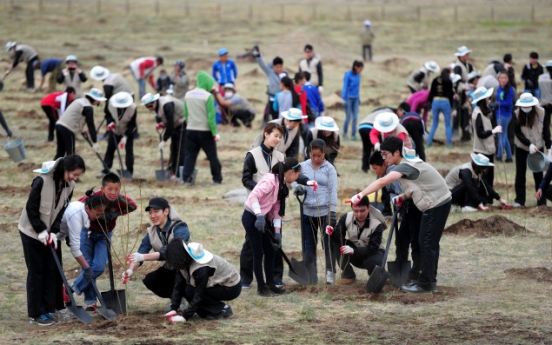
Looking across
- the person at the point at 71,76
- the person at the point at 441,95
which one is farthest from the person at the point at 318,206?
the person at the point at 71,76

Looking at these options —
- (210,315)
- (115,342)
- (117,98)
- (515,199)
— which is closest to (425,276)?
(210,315)

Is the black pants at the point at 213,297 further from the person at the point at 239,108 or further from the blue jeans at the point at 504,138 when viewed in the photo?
the person at the point at 239,108

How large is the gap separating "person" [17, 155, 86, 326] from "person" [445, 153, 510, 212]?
22.8ft

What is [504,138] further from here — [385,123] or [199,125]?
[385,123]

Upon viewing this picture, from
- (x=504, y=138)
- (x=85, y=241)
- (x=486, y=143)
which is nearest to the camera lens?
(x=85, y=241)

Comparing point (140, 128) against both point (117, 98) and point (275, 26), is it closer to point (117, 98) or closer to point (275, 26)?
point (117, 98)

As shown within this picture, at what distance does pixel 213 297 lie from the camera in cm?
822

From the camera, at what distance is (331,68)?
3494cm

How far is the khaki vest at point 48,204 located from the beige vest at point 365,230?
3.17 meters

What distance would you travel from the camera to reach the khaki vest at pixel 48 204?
7.93 metres

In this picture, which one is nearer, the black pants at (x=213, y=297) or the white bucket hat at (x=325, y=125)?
the black pants at (x=213, y=297)

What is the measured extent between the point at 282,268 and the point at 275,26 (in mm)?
46278

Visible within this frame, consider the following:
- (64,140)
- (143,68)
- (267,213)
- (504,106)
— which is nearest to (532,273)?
(267,213)

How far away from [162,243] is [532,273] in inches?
170
